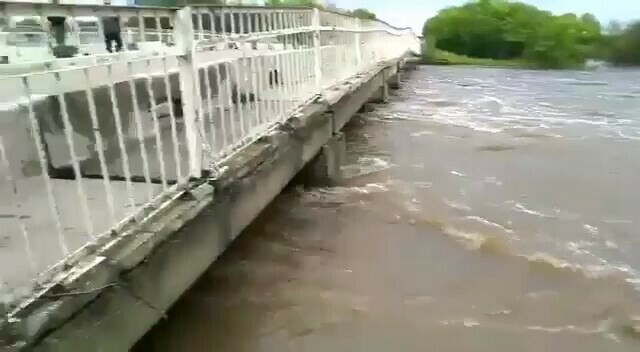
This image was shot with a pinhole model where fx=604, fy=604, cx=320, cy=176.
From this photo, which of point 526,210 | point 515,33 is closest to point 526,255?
point 526,210

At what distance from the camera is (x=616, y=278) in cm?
429

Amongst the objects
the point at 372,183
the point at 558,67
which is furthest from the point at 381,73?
the point at 558,67

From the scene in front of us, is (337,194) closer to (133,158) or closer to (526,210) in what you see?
(526,210)

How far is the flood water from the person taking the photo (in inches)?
142

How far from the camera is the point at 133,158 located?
4.14m

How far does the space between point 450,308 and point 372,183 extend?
302cm

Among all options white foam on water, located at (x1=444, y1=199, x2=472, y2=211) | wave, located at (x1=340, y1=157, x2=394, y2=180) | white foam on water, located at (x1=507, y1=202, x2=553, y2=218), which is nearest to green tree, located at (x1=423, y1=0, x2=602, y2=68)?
wave, located at (x1=340, y1=157, x2=394, y2=180)

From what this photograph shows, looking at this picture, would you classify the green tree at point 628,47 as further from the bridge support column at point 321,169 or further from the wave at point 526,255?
the wave at point 526,255

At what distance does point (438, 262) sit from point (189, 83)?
2.40 metres

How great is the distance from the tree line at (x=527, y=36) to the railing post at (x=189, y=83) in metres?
24.9

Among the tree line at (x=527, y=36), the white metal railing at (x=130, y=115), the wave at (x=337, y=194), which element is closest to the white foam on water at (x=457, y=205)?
the wave at (x=337, y=194)

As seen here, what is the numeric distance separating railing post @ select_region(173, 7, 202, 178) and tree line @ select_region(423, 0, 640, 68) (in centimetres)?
2490

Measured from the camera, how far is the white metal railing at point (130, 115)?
2529 mm

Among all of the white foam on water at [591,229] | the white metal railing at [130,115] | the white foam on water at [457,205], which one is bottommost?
the white foam on water at [591,229]
